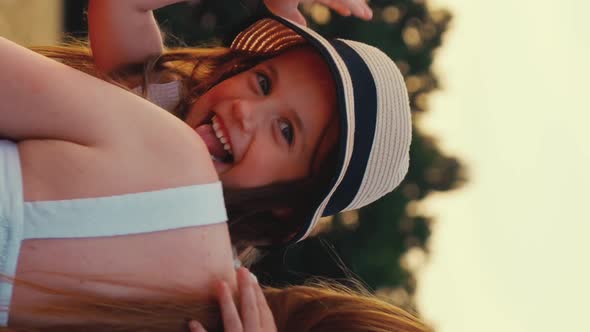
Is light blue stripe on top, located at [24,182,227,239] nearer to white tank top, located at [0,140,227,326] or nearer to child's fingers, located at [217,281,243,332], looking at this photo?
white tank top, located at [0,140,227,326]

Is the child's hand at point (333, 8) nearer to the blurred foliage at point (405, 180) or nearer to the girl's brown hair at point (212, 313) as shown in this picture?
the girl's brown hair at point (212, 313)

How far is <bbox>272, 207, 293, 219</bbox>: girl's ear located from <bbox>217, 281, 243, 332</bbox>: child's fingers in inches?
35.8

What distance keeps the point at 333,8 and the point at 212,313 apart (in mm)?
1316

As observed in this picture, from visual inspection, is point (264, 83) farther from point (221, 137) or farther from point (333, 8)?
point (333, 8)

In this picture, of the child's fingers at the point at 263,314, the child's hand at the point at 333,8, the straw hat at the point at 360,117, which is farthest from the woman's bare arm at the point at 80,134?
the child's hand at the point at 333,8

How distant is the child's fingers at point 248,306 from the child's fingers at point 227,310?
32 millimetres

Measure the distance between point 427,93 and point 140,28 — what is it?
6.12m

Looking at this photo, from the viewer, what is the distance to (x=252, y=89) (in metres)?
2.55

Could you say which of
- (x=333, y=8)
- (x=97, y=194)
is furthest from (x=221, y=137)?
(x=97, y=194)

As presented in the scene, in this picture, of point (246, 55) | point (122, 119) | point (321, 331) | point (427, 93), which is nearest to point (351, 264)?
point (427, 93)

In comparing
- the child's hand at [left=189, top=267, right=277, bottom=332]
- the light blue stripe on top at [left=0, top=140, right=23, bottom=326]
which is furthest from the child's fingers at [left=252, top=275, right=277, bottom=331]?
the light blue stripe on top at [left=0, top=140, right=23, bottom=326]

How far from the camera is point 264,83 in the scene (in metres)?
2.58

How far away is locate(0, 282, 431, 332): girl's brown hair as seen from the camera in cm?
155

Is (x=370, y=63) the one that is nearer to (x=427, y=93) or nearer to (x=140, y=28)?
(x=140, y=28)
